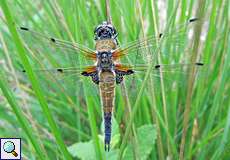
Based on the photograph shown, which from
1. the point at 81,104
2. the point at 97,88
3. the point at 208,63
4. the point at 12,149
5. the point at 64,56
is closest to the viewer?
the point at 97,88

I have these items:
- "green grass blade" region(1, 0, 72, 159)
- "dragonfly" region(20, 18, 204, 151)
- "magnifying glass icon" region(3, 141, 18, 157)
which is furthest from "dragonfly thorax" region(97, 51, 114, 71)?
"magnifying glass icon" region(3, 141, 18, 157)

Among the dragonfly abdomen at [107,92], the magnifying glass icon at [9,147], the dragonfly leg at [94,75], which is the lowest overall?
the magnifying glass icon at [9,147]

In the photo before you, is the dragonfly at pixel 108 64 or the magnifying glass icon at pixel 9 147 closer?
the dragonfly at pixel 108 64

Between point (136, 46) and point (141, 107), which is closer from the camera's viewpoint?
point (136, 46)

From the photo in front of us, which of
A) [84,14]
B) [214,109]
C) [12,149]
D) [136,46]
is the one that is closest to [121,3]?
[84,14]

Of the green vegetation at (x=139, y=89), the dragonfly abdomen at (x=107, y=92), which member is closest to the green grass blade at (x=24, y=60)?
the green vegetation at (x=139, y=89)

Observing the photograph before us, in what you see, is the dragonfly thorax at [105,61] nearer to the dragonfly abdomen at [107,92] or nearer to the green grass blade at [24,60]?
the dragonfly abdomen at [107,92]

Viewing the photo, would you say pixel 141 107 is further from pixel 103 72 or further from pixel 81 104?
pixel 103 72
